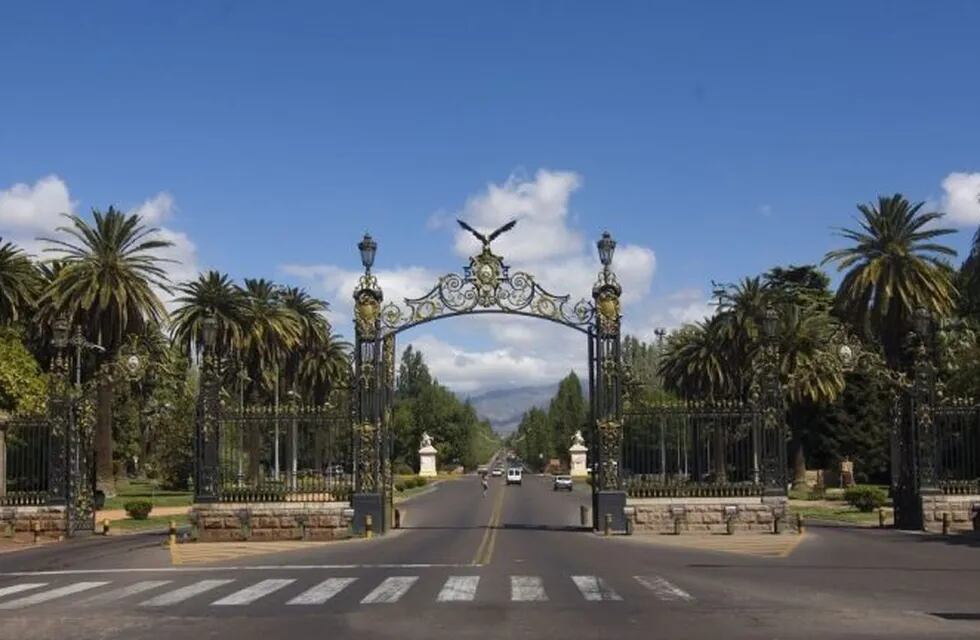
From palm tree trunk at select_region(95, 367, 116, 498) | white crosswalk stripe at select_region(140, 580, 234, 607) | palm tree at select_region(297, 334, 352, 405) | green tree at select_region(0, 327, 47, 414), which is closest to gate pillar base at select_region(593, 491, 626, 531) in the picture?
white crosswalk stripe at select_region(140, 580, 234, 607)

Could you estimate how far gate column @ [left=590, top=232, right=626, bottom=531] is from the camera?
31703 mm

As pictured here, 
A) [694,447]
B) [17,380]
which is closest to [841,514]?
[694,447]

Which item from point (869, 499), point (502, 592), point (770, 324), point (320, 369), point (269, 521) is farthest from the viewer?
point (320, 369)

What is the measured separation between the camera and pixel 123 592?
1817 centimetres

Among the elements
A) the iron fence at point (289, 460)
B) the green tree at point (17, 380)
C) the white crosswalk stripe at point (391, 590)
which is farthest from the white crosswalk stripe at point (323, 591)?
the green tree at point (17, 380)

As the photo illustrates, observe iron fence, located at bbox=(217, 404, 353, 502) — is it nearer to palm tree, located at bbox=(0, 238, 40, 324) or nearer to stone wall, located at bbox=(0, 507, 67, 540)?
stone wall, located at bbox=(0, 507, 67, 540)

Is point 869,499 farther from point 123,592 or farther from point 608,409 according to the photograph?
point 123,592

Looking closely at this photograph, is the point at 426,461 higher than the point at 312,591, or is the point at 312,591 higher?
the point at 312,591

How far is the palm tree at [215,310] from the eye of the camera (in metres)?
63.2

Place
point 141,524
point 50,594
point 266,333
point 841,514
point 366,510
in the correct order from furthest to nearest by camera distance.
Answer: point 266,333 → point 841,514 → point 141,524 → point 366,510 → point 50,594

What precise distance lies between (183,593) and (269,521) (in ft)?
44.3

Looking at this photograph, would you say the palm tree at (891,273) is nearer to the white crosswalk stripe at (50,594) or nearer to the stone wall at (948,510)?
the stone wall at (948,510)

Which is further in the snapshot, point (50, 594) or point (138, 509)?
point (138, 509)

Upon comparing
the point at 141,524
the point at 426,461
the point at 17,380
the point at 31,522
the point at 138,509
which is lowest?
the point at 426,461
